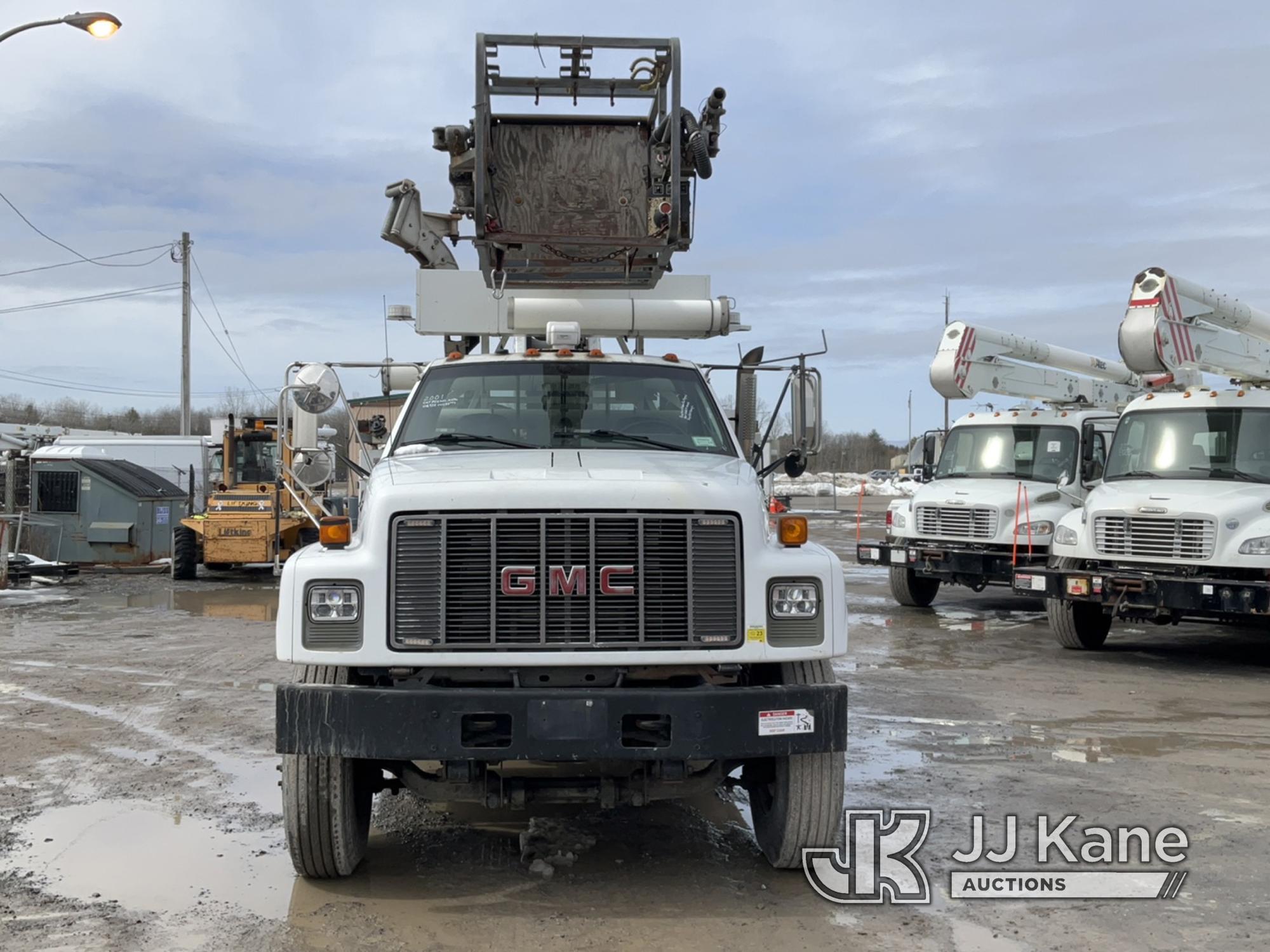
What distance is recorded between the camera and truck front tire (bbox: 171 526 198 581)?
19469 mm

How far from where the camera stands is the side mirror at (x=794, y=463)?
6.10 m

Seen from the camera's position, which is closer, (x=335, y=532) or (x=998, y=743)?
(x=335, y=532)

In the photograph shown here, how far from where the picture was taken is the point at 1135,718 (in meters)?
8.33

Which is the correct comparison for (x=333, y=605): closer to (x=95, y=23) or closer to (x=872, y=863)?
(x=872, y=863)

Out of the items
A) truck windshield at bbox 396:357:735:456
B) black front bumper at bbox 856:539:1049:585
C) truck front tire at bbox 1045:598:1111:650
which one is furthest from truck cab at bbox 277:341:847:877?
black front bumper at bbox 856:539:1049:585

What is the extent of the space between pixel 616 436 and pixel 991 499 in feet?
29.0

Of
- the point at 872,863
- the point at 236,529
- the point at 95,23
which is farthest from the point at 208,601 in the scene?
the point at 872,863

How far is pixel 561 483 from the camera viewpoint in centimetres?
471

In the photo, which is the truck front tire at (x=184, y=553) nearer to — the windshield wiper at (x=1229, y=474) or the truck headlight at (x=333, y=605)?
the windshield wiper at (x=1229, y=474)

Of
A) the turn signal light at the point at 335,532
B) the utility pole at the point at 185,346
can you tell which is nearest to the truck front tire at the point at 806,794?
Answer: the turn signal light at the point at 335,532

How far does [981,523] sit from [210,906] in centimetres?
1065

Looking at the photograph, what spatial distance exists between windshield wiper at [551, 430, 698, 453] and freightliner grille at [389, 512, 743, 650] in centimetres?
116

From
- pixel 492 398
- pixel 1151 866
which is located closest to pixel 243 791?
pixel 492 398

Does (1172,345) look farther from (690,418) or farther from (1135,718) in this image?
(690,418)
